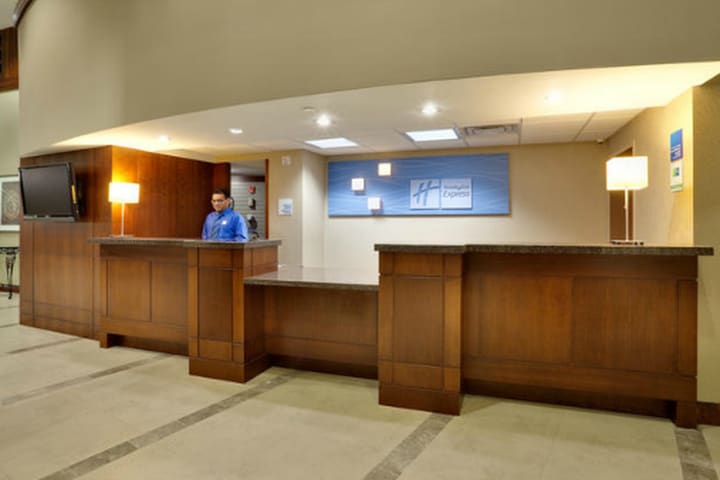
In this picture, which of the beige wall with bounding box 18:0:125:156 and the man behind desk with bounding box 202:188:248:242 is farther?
the man behind desk with bounding box 202:188:248:242

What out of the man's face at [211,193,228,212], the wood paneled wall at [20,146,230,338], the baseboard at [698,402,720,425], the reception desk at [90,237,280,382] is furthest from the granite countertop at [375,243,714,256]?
the wood paneled wall at [20,146,230,338]

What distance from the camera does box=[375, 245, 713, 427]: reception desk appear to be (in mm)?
2895

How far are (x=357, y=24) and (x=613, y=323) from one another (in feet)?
9.13

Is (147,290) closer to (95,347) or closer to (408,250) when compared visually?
(95,347)

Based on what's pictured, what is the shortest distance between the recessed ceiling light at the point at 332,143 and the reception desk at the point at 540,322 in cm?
282

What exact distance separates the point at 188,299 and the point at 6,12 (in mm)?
6713

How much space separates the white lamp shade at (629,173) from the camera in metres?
3.06

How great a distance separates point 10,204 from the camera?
8.81m

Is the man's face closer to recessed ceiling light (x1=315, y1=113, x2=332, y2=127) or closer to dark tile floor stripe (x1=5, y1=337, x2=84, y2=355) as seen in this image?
recessed ceiling light (x1=315, y1=113, x2=332, y2=127)

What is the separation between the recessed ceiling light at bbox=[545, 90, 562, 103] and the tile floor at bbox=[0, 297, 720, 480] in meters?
2.34

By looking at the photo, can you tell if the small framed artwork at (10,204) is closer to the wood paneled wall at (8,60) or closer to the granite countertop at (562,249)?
the wood paneled wall at (8,60)

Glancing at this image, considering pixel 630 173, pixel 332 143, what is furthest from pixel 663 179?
pixel 332 143

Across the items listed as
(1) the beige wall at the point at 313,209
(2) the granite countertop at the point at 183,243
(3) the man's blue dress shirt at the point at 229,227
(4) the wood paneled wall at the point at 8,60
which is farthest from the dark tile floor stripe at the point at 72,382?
(4) the wood paneled wall at the point at 8,60

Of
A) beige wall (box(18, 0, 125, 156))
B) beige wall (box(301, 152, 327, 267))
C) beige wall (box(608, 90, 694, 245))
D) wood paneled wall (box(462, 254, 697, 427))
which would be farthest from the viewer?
beige wall (box(301, 152, 327, 267))
